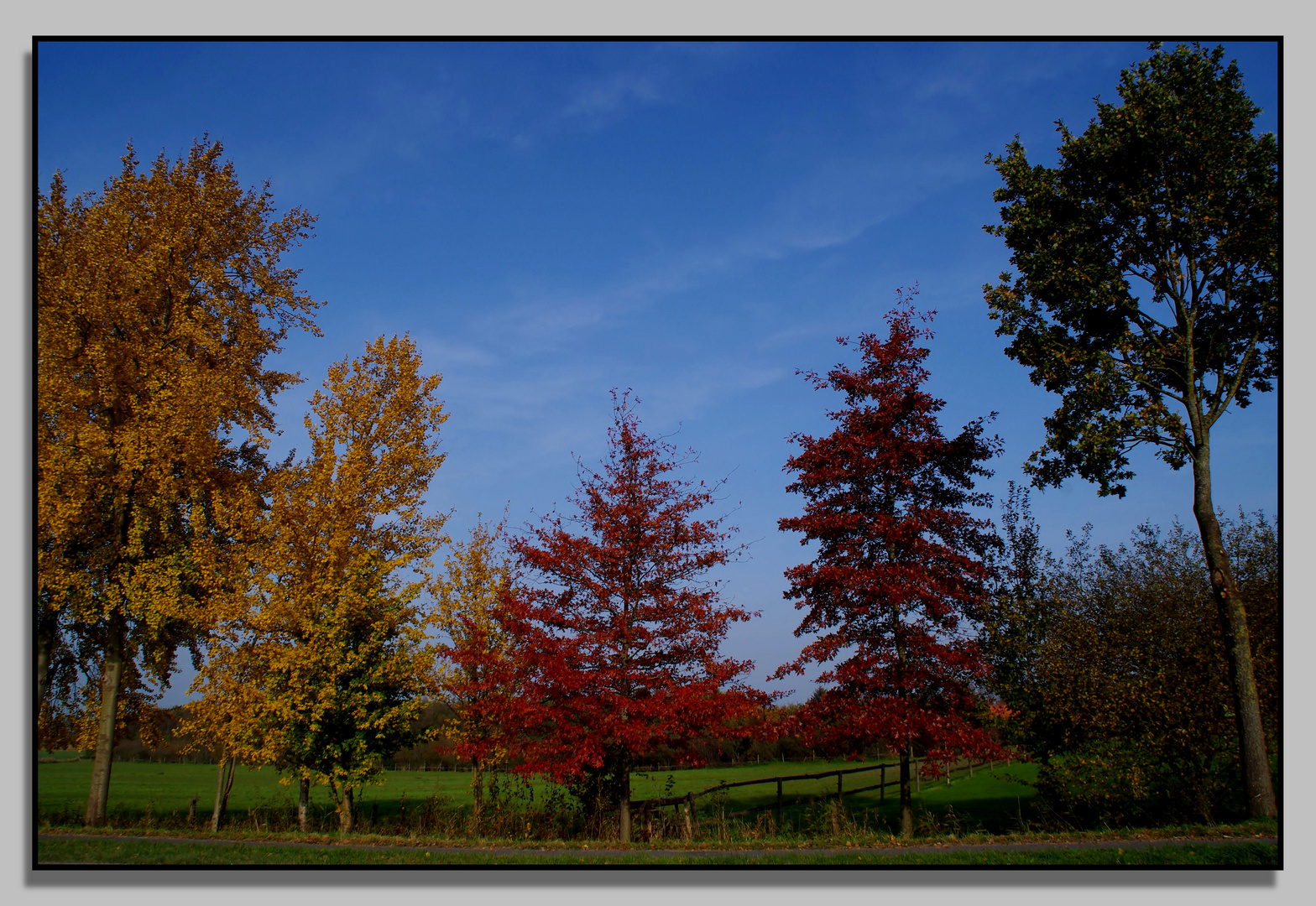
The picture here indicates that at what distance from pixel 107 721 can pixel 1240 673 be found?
18.6 m

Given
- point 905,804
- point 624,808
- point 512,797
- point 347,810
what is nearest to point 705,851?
point 624,808

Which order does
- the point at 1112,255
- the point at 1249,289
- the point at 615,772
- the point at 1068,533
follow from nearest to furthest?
the point at 1249,289
the point at 1112,255
the point at 615,772
the point at 1068,533

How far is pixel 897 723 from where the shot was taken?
10977mm

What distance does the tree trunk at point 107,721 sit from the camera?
A: 1222 centimetres

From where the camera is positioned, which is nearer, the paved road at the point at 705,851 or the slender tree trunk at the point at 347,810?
the paved road at the point at 705,851

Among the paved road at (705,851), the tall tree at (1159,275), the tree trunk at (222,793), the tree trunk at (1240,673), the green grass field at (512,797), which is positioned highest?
the tall tree at (1159,275)

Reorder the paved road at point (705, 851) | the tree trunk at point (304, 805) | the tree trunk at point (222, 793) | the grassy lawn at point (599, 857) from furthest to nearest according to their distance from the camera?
the tree trunk at point (222, 793) → the tree trunk at point (304, 805) → the paved road at point (705, 851) → the grassy lawn at point (599, 857)

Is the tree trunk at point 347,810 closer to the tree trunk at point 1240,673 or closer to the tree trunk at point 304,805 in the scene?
the tree trunk at point 304,805

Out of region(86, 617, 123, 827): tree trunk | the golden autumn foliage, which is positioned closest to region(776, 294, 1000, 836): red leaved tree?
the golden autumn foliage

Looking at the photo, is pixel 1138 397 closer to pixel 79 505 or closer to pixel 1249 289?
pixel 1249 289

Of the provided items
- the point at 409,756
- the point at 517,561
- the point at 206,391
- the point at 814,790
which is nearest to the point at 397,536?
the point at 517,561

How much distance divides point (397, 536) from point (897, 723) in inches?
380

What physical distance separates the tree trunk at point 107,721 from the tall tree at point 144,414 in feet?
0.09

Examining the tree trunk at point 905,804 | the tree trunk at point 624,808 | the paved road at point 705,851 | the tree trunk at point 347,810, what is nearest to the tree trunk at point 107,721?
the paved road at point 705,851
